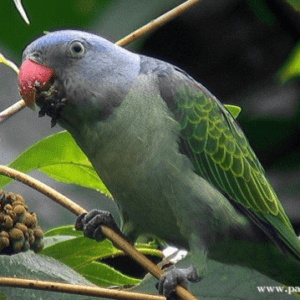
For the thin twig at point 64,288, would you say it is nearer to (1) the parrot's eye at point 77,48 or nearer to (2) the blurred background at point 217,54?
(1) the parrot's eye at point 77,48

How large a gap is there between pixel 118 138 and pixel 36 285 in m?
0.36

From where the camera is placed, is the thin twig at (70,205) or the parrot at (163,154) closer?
the thin twig at (70,205)


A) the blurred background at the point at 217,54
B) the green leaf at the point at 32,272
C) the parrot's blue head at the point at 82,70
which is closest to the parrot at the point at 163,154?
the parrot's blue head at the point at 82,70

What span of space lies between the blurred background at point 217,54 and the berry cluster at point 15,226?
1074 mm

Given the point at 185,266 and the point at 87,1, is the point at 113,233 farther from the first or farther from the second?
the point at 87,1

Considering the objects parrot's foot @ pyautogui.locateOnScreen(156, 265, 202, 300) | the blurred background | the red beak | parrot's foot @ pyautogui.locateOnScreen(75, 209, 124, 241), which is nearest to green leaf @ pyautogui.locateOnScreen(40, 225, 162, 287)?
parrot's foot @ pyautogui.locateOnScreen(75, 209, 124, 241)

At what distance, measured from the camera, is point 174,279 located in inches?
40.8

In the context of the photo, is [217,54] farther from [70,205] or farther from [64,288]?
[64,288]

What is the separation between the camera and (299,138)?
8.21 feet

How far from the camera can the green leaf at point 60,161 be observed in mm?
1136

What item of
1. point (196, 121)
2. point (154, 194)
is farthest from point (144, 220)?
point (196, 121)

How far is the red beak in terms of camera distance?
976mm

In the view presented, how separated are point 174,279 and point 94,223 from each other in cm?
17

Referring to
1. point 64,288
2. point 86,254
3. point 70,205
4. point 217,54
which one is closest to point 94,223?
point 86,254
